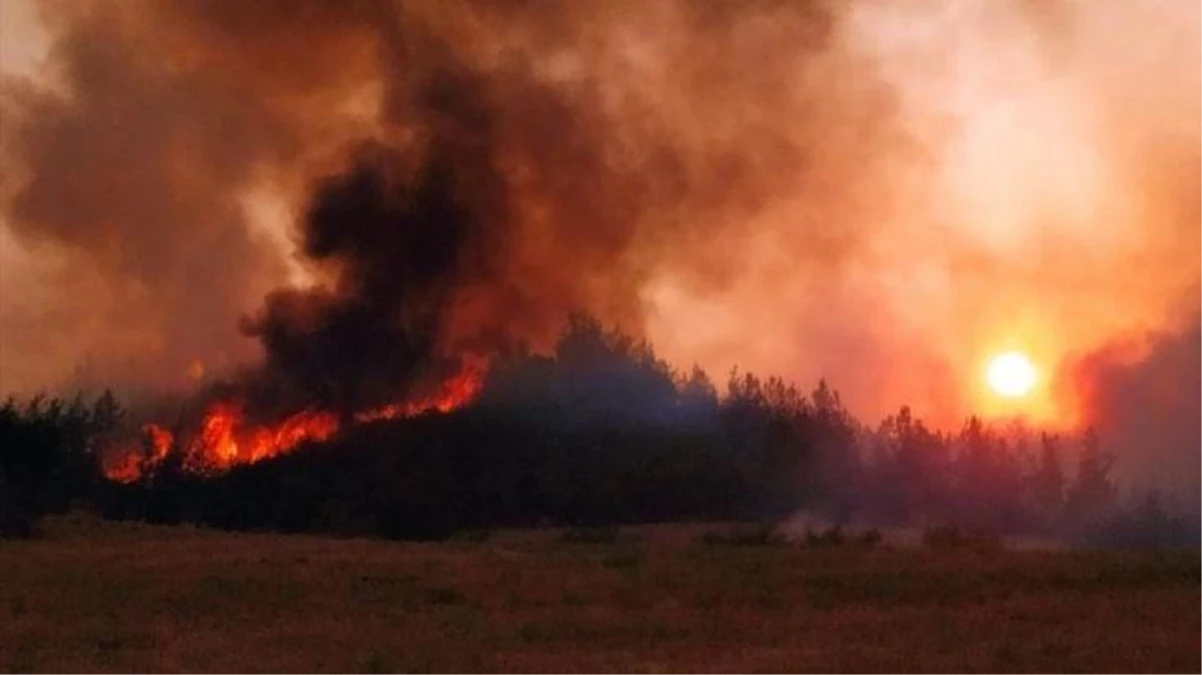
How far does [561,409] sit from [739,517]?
687 centimetres

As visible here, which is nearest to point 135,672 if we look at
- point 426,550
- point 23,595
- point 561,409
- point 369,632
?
point 369,632

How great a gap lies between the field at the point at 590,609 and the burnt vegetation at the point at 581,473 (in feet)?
39.4

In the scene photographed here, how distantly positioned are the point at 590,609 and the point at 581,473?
24144mm

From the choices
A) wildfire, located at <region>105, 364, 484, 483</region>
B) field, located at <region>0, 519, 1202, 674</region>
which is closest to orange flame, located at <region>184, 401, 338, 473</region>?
wildfire, located at <region>105, 364, 484, 483</region>

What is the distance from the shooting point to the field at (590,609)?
1828cm

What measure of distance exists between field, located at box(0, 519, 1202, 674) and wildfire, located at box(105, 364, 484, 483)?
48.1ft

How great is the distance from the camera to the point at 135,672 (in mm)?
17375

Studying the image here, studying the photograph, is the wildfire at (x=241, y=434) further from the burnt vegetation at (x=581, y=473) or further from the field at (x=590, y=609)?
the field at (x=590, y=609)

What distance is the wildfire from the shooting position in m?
48.3

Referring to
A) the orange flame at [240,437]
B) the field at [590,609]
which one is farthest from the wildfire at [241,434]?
the field at [590,609]

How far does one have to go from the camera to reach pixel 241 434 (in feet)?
164

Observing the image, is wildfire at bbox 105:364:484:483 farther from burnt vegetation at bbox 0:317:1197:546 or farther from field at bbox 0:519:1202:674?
field at bbox 0:519:1202:674

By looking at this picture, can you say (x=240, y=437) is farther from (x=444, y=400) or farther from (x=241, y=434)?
(x=444, y=400)

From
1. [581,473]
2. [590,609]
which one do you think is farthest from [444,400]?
[590,609]
